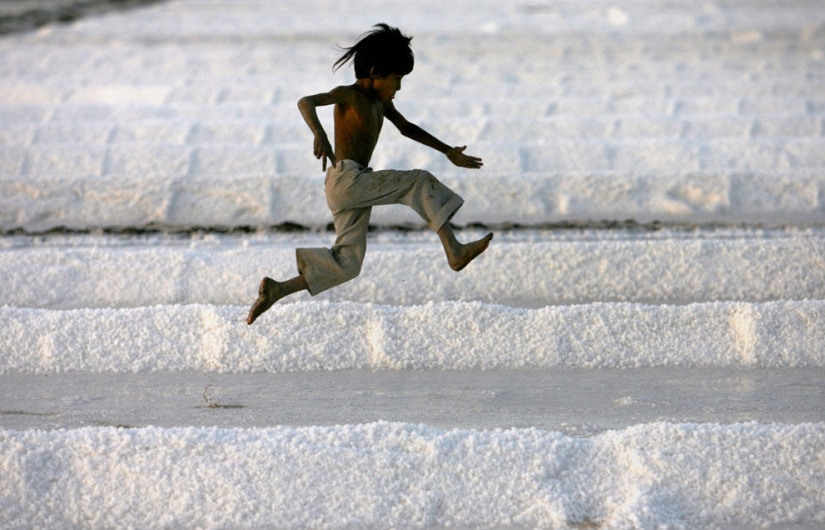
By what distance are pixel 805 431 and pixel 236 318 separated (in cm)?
186

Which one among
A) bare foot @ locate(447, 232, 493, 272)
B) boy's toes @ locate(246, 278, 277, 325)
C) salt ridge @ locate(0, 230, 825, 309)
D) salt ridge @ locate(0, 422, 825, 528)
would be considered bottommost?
salt ridge @ locate(0, 230, 825, 309)

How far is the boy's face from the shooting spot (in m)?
2.98

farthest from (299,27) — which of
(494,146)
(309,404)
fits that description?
(309,404)

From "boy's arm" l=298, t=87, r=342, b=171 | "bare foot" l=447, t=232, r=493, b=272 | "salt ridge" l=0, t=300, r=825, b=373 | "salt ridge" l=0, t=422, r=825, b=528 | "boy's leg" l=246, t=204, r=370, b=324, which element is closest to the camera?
"salt ridge" l=0, t=422, r=825, b=528

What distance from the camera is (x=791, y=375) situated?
352cm

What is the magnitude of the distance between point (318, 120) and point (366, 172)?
10.2 inches

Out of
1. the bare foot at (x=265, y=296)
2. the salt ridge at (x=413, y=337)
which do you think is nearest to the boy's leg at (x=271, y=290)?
the bare foot at (x=265, y=296)

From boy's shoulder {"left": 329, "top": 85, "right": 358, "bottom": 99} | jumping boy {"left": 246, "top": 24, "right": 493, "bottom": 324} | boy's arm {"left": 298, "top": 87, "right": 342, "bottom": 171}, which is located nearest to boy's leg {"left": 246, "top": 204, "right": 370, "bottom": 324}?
jumping boy {"left": 246, "top": 24, "right": 493, "bottom": 324}

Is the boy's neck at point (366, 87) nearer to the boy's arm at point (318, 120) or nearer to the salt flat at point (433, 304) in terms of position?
the boy's arm at point (318, 120)

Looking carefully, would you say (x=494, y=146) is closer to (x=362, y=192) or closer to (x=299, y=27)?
(x=362, y=192)

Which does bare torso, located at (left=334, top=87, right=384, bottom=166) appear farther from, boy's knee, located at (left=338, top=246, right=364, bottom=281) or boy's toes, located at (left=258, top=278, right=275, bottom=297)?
boy's toes, located at (left=258, top=278, right=275, bottom=297)

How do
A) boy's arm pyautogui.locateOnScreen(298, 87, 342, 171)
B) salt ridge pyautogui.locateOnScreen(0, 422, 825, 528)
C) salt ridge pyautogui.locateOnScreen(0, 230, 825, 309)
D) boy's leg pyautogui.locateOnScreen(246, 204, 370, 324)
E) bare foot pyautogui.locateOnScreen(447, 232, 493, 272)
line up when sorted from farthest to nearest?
salt ridge pyautogui.locateOnScreen(0, 230, 825, 309) < boy's leg pyautogui.locateOnScreen(246, 204, 370, 324) < bare foot pyautogui.locateOnScreen(447, 232, 493, 272) < boy's arm pyautogui.locateOnScreen(298, 87, 342, 171) < salt ridge pyautogui.locateOnScreen(0, 422, 825, 528)

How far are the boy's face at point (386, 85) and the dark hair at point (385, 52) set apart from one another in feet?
0.06

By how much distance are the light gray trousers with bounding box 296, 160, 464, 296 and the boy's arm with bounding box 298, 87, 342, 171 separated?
0.09 meters
